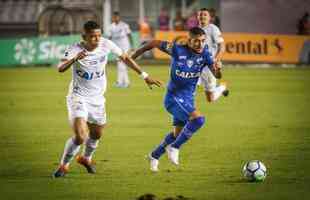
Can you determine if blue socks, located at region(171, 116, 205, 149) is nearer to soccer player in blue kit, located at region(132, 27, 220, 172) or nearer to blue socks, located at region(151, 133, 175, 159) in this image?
soccer player in blue kit, located at region(132, 27, 220, 172)

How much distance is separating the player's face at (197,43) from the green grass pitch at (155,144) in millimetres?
1725

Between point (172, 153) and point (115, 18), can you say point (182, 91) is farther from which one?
point (115, 18)

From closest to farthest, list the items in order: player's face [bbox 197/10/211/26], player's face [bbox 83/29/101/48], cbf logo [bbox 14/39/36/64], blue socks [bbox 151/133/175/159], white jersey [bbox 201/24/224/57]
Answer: player's face [bbox 83/29/101/48] < blue socks [bbox 151/133/175/159] < player's face [bbox 197/10/211/26] < white jersey [bbox 201/24/224/57] < cbf logo [bbox 14/39/36/64]

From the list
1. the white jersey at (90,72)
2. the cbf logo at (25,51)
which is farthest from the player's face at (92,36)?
the cbf logo at (25,51)

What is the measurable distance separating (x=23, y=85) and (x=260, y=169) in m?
19.5

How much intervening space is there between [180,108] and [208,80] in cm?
881

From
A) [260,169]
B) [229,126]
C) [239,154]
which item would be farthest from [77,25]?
[260,169]

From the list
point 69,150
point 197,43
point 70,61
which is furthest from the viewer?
point 197,43

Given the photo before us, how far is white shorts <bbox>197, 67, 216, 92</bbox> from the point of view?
894 inches

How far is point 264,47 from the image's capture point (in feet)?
129

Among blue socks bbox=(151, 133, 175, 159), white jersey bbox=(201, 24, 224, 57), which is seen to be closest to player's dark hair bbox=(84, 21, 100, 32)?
blue socks bbox=(151, 133, 175, 159)

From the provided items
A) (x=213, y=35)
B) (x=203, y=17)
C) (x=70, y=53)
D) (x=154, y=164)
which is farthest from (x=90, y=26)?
(x=213, y=35)

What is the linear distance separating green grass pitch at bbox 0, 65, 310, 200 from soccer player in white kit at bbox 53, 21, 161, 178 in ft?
1.69

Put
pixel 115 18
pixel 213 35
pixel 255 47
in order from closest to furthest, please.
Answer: pixel 213 35 → pixel 115 18 → pixel 255 47
